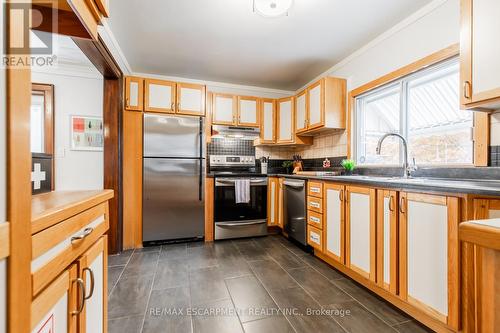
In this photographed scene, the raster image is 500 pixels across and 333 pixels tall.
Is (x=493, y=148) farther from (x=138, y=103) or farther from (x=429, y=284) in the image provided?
(x=138, y=103)

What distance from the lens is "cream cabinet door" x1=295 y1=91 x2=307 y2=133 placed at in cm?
335

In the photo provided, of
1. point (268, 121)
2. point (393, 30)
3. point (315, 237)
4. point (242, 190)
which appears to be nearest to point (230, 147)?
point (268, 121)

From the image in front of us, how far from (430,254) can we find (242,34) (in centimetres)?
247

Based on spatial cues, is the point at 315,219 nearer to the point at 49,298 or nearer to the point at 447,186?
the point at 447,186

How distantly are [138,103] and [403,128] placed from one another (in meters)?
3.09

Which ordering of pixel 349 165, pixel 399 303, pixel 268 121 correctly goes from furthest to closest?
pixel 268 121 → pixel 349 165 → pixel 399 303

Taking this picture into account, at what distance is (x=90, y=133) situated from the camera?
325 cm

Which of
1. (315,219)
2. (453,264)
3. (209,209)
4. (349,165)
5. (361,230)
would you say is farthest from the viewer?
(209,209)

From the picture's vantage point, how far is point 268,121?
378 centimetres

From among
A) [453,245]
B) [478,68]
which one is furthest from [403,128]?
[453,245]

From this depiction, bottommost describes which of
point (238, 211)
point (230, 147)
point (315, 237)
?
point (315, 237)

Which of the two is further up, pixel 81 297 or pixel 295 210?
pixel 81 297

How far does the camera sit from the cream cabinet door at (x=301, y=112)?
3.35 m

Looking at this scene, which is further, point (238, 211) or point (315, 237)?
point (238, 211)
